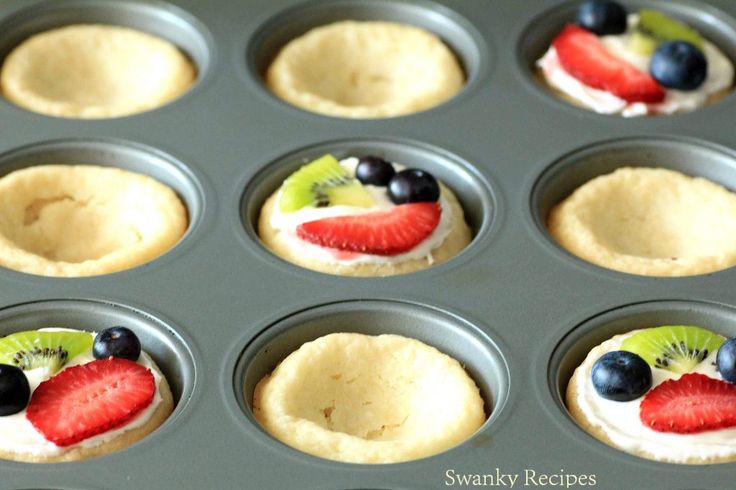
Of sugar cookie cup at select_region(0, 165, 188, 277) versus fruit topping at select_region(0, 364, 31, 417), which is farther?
sugar cookie cup at select_region(0, 165, 188, 277)

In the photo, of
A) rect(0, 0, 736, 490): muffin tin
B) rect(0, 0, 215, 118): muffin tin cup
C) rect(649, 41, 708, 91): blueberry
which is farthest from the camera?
rect(0, 0, 215, 118): muffin tin cup

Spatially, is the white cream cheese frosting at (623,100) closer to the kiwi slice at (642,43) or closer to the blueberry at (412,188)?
the kiwi slice at (642,43)

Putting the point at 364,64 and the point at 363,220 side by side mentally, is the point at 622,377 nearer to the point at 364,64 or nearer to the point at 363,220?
the point at 363,220

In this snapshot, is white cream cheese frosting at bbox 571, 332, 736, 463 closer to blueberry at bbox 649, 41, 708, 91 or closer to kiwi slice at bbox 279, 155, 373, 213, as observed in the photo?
kiwi slice at bbox 279, 155, 373, 213

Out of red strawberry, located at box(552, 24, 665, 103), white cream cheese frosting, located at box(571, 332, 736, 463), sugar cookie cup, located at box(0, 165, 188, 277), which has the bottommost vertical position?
sugar cookie cup, located at box(0, 165, 188, 277)

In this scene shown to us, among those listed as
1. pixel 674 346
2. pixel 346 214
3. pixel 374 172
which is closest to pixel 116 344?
pixel 346 214

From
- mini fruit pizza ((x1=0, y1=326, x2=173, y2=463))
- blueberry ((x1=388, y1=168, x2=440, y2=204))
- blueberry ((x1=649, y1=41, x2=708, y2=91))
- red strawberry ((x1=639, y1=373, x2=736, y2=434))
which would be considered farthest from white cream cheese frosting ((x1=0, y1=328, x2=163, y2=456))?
blueberry ((x1=649, y1=41, x2=708, y2=91))
